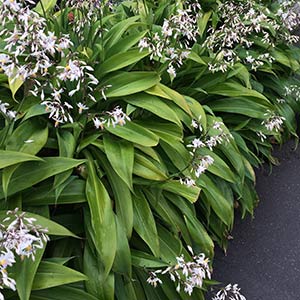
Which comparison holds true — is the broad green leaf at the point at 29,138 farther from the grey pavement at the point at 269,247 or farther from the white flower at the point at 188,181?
the grey pavement at the point at 269,247

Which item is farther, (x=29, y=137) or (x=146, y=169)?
(x=146, y=169)

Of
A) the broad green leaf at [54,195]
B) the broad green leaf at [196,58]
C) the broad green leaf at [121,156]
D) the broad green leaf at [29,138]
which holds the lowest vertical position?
the broad green leaf at [54,195]

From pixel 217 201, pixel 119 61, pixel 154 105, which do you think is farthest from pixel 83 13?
pixel 217 201

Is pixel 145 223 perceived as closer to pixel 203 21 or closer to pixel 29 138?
pixel 29 138

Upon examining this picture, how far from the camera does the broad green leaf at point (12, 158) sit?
1.83 meters

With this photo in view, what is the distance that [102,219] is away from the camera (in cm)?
203

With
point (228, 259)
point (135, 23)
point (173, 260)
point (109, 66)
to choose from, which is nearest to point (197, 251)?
point (173, 260)

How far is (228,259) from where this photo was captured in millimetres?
2977

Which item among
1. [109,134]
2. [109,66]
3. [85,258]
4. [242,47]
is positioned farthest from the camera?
[242,47]

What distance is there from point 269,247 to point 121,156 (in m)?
1.41

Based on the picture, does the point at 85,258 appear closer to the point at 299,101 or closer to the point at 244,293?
the point at 244,293

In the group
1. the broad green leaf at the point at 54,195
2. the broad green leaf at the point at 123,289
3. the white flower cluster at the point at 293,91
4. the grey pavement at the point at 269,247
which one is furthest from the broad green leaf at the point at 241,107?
the broad green leaf at the point at 123,289

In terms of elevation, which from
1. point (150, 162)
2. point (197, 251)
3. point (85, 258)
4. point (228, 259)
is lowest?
point (228, 259)

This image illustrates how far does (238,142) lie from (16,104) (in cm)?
149
